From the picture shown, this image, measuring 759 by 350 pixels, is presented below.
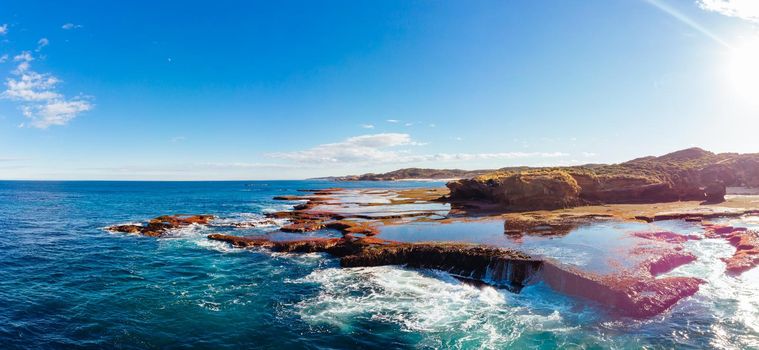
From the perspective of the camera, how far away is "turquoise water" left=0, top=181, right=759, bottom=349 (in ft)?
64.2

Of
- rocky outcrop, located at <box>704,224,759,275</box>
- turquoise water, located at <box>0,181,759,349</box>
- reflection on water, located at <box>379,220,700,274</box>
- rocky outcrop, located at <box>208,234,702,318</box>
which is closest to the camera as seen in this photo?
turquoise water, located at <box>0,181,759,349</box>

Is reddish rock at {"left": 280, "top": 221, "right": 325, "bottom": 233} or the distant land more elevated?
the distant land

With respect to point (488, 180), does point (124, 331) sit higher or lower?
lower

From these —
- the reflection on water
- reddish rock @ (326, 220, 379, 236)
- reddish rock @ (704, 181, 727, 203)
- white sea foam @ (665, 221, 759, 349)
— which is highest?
reddish rock @ (704, 181, 727, 203)

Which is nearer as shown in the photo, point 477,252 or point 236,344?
point 236,344

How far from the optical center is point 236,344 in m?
19.5

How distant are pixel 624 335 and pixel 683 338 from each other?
259cm

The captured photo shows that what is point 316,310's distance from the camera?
23.8m

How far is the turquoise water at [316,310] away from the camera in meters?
19.6

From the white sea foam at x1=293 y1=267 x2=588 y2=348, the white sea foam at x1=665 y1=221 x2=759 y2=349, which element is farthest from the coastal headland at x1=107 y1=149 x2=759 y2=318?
the white sea foam at x1=293 y1=267 x2=588 y2=348

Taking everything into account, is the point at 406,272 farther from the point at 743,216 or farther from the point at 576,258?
the point at 743,216

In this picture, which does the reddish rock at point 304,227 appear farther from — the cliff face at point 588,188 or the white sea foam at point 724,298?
the white sea foam at point 724,298

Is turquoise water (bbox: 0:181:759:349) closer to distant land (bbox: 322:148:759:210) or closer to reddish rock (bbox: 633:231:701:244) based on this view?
reddish rock (bbox: 633:231:701:244)

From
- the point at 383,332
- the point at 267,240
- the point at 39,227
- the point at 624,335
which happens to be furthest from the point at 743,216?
the point at 39,227
